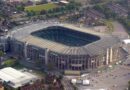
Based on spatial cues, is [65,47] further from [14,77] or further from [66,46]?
[14,77]

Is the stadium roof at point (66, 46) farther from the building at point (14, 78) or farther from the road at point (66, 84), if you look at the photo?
the building at point (14, 78)

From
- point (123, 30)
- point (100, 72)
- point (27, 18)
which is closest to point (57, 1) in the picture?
point (27, 18)

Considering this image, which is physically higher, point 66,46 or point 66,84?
point 66,46

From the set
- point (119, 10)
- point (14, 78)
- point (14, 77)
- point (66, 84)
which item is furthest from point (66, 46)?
point (119, 10)

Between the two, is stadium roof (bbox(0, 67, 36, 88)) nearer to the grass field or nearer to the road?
the road

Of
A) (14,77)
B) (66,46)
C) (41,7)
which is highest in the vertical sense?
(66,46)

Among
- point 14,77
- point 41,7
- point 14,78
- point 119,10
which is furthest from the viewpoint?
point 41,7

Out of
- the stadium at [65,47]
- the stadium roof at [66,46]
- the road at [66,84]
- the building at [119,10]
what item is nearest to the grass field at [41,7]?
the building at [119,10]
